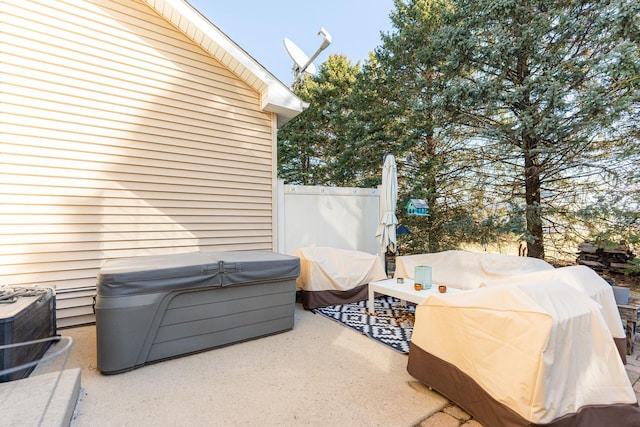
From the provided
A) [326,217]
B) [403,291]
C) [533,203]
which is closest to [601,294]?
[403,291]

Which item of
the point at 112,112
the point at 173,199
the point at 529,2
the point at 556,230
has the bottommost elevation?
the point at 556,230

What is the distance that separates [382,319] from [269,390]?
2048mm

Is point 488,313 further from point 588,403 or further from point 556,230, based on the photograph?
point 556,230

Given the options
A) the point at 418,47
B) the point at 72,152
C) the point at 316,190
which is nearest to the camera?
the point at 72,152

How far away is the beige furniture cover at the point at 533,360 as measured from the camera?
1620 mm

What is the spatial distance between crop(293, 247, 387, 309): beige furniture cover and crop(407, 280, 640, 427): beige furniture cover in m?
2.39

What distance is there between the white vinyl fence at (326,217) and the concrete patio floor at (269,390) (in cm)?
249

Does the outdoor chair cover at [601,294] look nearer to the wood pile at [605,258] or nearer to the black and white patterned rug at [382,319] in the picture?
the black and white patterned rug at [382,319]

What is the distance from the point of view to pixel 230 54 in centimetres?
450

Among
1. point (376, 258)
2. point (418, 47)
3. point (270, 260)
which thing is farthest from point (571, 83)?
point (270, 260)

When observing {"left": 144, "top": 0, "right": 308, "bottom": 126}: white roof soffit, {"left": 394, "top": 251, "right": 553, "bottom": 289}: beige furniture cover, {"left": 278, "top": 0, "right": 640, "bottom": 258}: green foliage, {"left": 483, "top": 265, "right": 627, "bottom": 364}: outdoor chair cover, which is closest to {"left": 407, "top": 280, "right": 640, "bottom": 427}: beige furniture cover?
{"left": 483, "top": 265, "right": 627, "bottom": 364}: outdoor chair cover

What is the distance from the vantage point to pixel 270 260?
3344 mm

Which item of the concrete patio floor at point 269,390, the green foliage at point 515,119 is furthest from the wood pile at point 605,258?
the concrete patio floor at point 269,390

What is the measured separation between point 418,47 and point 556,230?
17.8ft
